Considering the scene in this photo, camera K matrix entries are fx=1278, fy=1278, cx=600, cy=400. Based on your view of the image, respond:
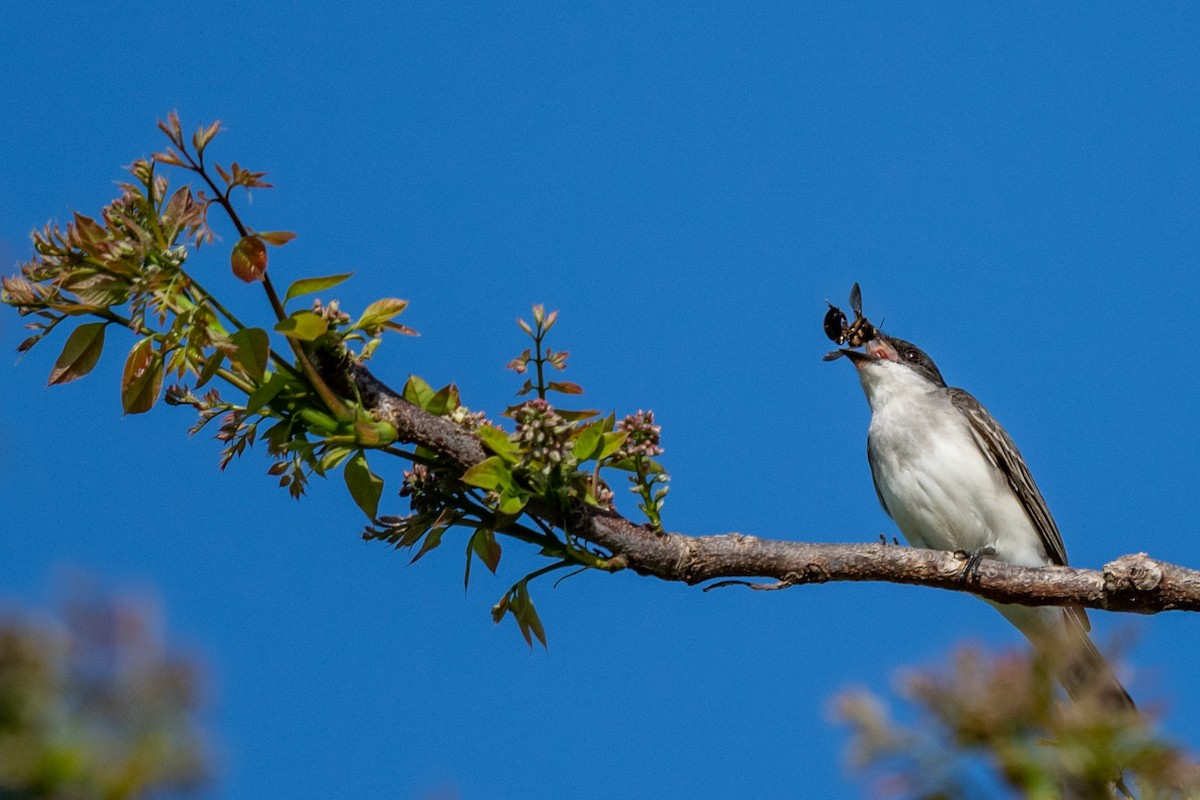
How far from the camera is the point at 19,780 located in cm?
96

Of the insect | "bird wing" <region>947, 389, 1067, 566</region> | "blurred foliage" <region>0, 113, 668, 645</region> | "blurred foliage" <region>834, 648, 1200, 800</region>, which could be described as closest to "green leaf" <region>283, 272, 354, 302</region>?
"blurred foliage" <region>0, 113, 668, 645</region>

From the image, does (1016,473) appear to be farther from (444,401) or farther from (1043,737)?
(1043,737)

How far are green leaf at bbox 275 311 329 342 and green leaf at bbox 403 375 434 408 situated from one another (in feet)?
1.99

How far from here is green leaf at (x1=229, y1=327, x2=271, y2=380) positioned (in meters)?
3.77

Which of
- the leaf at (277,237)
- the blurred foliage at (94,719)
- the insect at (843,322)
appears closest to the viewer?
the blurred foliage at (94,719)

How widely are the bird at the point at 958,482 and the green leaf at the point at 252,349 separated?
550 centimetres

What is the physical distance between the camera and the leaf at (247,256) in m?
3.54

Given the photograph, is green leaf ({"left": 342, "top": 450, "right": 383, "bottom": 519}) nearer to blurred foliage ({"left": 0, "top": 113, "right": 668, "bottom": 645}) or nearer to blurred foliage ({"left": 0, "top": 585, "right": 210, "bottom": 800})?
blurred foliage ({"left": 0, "top": 113, "right": 668, "bottom": 645})

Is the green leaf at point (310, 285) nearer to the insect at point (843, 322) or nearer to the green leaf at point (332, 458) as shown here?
the green leaf at point (332, 458)

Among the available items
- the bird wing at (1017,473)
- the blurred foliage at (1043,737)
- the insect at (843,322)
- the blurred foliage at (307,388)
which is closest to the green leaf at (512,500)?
the blurred foliage at (307,388)

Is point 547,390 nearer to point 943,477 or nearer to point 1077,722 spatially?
point 1077,722

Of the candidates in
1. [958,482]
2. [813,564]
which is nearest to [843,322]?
[958,482]

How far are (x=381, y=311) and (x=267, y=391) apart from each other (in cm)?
46

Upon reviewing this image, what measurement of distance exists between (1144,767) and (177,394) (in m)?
3.19
